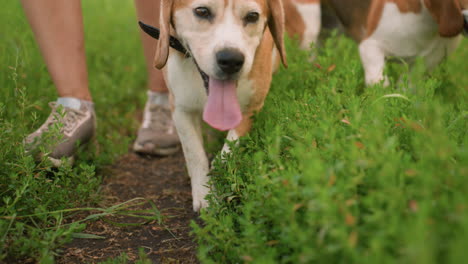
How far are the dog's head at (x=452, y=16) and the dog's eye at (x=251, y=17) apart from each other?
4.22 feet

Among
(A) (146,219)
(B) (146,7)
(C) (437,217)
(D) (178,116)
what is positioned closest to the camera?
(C) (437,217)

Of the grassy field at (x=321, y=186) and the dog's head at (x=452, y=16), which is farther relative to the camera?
the dog's head at (x=452, y=16)

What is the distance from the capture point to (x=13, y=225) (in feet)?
6.54

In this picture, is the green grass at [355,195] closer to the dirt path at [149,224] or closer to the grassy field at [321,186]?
the grassy field at [321,186]

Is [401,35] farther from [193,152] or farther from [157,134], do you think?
[157,134]

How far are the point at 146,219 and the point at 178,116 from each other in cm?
61

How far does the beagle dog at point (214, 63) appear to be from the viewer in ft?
7.16

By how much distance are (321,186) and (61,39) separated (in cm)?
220

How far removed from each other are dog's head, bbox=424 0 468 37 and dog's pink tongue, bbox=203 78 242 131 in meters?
1.48

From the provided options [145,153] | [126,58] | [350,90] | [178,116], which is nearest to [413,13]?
[350,90]

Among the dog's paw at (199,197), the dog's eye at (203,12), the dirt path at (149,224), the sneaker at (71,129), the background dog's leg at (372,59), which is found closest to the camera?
the dirt path at (149,224)

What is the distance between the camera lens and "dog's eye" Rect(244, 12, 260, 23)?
2.29 meters

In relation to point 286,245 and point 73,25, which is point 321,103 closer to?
point 286,245

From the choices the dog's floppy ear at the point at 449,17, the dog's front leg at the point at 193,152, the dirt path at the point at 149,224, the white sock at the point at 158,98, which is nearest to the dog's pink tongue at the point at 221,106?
the dog's front leg at the point at 193,152
